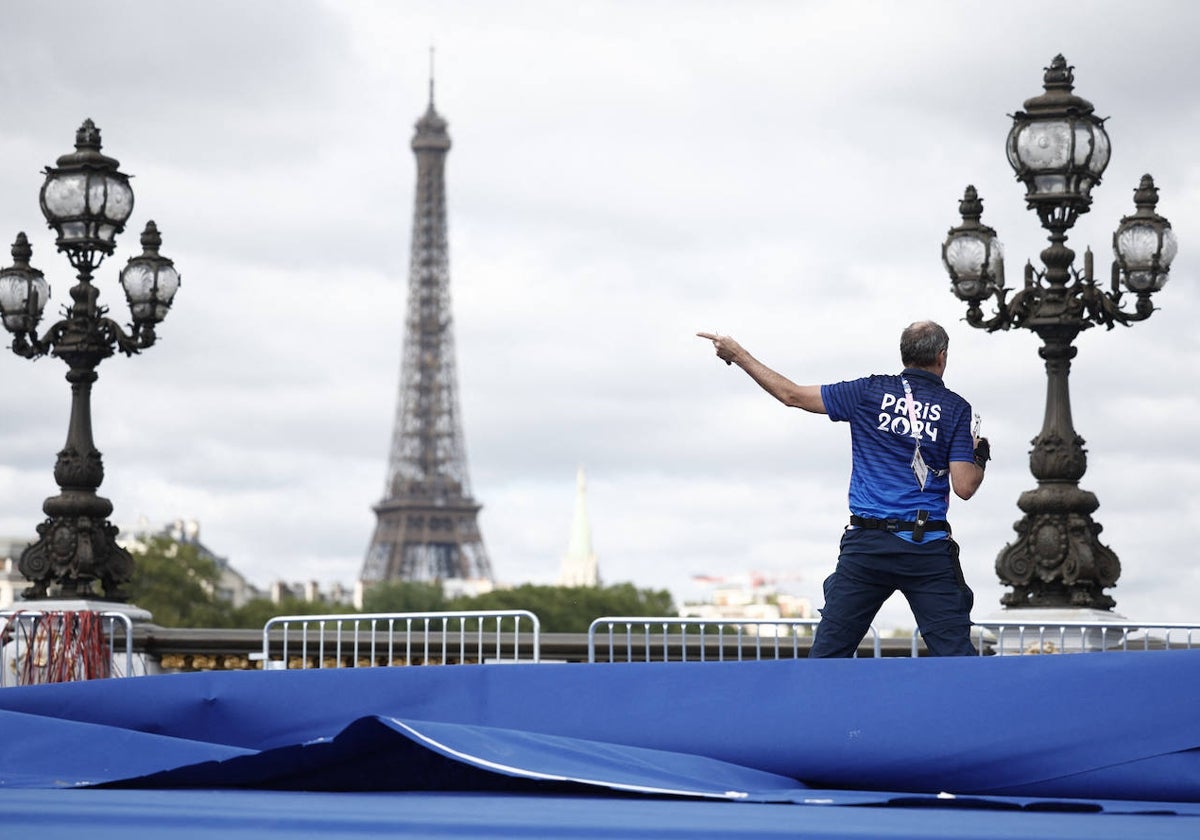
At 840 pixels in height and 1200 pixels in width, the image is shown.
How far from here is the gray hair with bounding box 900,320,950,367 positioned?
348 inches

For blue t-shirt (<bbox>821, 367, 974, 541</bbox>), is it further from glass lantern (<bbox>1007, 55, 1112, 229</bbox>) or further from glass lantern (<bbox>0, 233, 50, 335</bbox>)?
glass lantern (<bbox>0, 233, 50, 335</bbox>)

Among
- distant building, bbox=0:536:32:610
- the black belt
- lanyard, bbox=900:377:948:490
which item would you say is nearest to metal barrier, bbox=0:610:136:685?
the black belt

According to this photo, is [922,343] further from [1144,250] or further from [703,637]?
[1144,250]

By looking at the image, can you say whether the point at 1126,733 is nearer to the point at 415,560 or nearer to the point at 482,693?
the point at 482,693

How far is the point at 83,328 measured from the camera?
1709 cm

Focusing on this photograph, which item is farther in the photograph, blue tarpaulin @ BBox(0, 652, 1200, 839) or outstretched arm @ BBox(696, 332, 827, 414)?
outstretched arm @ BBox(696, 332, 827, 414)

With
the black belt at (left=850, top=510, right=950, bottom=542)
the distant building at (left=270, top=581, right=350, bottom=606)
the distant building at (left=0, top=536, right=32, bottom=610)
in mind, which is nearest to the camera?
the black belt at (left=850, top=510, right=950, bottom=542)

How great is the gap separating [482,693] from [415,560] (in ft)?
350

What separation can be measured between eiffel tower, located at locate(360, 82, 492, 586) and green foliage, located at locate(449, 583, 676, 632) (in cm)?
493

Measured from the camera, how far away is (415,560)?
→ 11388 centimetres

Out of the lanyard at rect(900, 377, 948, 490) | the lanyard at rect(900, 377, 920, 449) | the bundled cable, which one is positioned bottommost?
the bundled cable

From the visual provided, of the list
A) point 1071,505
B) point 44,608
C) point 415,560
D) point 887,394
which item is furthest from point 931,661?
point 415,560

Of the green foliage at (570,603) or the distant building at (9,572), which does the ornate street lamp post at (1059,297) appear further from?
the distant building at (9,572)

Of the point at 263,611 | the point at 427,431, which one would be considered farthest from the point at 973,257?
the point at 427,431
